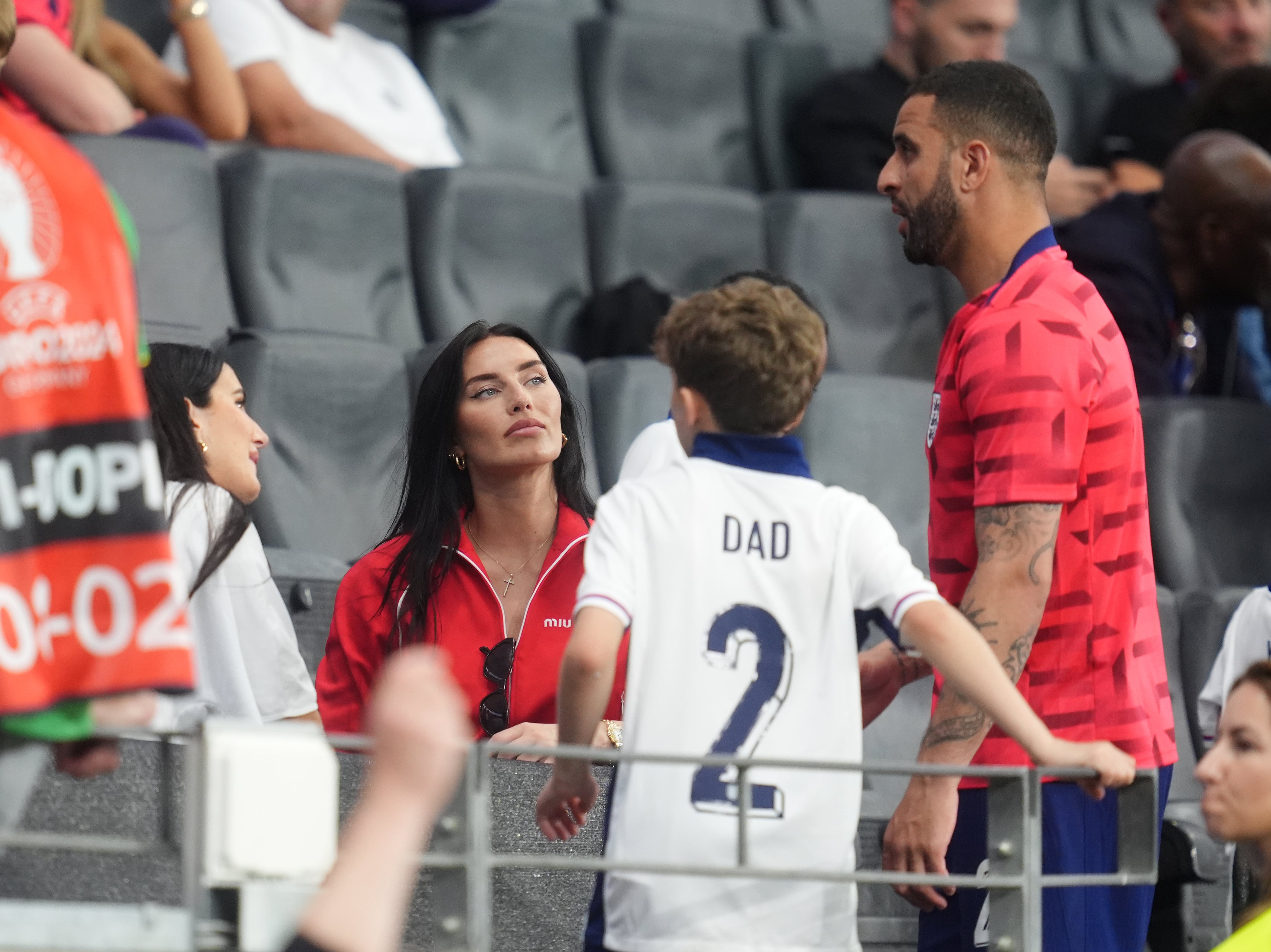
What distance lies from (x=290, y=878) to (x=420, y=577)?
119 centimetres

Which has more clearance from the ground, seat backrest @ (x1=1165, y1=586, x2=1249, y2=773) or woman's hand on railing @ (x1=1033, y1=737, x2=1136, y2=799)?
seat backrest @ (x1=1165, y1=586, x2=1249, y2=773)

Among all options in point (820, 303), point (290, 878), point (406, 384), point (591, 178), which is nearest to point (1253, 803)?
point (290, 878)

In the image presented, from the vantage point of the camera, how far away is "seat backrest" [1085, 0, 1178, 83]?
5.67 meters

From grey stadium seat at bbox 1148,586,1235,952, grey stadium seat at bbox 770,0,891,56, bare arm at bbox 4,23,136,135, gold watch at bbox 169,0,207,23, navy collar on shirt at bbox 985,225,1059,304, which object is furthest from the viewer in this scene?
grey stadium seat at bbox 770,0,891,56

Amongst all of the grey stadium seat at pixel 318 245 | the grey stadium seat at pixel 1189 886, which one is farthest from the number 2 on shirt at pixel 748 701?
the grey stadium seat at pixel 318 245

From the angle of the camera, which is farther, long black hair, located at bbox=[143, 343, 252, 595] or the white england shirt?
long black hair, located at bbox=[143, 343, 252, 595]

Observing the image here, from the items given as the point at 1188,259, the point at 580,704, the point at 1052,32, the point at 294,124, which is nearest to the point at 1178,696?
the point at 1188,259

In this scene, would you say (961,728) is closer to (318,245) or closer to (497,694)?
(497,694)

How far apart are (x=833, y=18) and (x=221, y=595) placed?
356 cm

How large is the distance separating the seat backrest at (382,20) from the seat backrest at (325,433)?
1289 mm

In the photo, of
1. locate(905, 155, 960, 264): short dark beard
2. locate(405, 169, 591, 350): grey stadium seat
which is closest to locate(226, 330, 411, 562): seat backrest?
locate(405, 169, 591, 350): grey stadium seat

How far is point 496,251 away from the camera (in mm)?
3906

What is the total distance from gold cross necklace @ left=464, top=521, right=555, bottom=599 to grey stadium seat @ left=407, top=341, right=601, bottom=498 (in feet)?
2.61

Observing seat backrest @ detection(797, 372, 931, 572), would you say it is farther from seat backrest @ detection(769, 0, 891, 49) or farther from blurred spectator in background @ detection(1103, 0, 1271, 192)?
seat backrest @ detection(769, 0, 891, 49)
